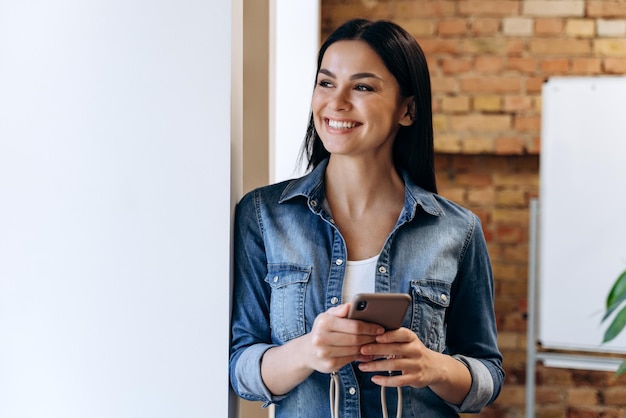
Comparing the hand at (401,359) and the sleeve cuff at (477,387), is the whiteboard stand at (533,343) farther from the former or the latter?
the hand at (401,359)

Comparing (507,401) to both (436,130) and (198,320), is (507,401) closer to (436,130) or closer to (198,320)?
(436,130)

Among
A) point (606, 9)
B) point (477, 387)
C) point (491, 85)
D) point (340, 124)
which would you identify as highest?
point (606, 9)

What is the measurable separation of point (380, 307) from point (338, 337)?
0.08 m

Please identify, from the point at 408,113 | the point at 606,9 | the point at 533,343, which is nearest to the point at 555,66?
the point at 606,9

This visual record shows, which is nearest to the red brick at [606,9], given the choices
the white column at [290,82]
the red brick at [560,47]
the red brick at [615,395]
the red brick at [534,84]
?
the red brick at [560,47]

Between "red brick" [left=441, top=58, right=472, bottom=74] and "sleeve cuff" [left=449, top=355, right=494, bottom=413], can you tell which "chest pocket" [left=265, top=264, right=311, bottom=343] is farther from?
"red brick" [left=441, top=58, right=472, bottom=74]

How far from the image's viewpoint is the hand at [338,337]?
3.28 feet

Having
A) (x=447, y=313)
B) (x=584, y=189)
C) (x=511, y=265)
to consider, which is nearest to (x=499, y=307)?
(x=511, y=265)

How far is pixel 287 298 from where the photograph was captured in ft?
3.93

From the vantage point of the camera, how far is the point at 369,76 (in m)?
1.21

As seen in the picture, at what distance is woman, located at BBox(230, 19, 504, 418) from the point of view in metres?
1.19

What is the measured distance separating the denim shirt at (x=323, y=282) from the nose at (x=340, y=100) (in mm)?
134

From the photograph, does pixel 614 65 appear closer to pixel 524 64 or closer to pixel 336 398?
pixel 524 64

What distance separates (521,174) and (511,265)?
39 cm
